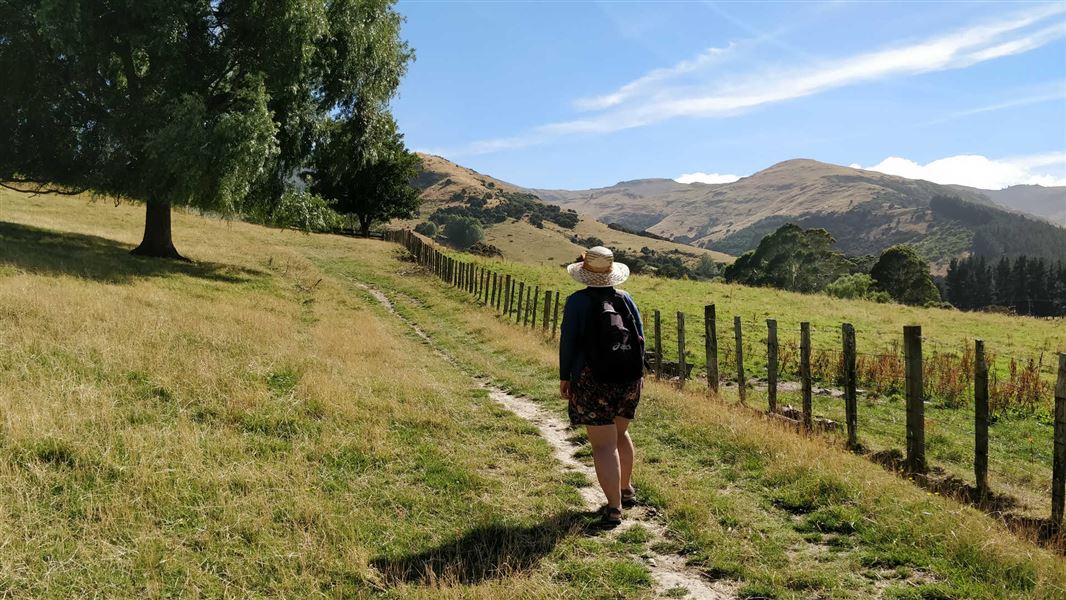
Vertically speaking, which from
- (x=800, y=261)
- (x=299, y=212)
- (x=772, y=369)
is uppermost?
(x=299, y=212)

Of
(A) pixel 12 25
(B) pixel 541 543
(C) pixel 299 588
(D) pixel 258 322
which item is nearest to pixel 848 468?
(B) pixel 541 543

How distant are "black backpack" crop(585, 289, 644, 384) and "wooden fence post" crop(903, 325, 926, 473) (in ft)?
14.9

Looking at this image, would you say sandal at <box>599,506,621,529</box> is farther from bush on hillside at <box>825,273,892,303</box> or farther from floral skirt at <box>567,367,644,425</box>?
bush on hillside at <box>825,273,892,303</box>

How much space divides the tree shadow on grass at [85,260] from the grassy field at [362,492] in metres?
4.99

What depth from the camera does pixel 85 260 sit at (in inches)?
728

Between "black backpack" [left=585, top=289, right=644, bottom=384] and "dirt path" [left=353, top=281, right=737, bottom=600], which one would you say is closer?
"dirt path" [left=353, top=281, right=737, bottom=600]

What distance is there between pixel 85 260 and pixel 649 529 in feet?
62.9

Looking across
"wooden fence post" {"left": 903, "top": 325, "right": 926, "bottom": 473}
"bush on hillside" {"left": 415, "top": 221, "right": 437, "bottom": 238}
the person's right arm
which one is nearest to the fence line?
"wooden fence post" {"left": 903, "top": 325, "right": 926, "bottom": 473}

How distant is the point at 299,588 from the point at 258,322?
423 inches

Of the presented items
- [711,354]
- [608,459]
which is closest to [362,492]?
[608,459]

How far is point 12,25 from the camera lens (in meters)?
19.7

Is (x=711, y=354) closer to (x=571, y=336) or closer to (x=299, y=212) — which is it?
(x=571, y=336)

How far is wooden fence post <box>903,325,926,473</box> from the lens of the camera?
8312 millimetres

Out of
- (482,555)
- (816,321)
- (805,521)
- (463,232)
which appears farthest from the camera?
(463,232)
